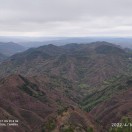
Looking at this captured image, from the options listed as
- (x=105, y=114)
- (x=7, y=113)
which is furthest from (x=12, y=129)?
(x=105, y=114)

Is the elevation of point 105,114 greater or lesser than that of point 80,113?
lesser

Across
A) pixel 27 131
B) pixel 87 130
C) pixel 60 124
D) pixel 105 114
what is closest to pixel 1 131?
pixel 27 131

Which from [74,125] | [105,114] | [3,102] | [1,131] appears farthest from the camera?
[105,114]

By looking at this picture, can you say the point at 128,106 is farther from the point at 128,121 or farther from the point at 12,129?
the point at 12,129

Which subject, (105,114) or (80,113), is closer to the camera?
(80,113)

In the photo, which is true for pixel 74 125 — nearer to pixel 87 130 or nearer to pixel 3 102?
pixel 87 130

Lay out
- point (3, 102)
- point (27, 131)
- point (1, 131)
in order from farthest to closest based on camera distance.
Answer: point (3, 102)
point (27, 131)
point (1, 131)

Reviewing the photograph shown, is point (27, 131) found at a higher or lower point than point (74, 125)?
lower

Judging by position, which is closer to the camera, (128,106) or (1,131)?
(1,131)

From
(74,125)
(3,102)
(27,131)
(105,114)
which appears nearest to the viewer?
(74,125)
